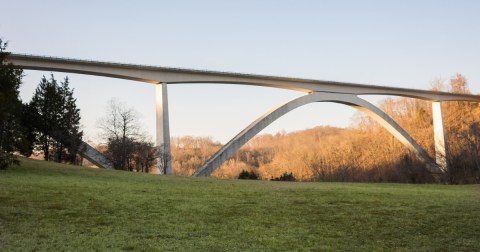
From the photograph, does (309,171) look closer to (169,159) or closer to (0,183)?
(169,159)

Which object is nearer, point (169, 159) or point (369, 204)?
point (369, 204)

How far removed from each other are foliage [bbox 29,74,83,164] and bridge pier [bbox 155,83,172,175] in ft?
18.5

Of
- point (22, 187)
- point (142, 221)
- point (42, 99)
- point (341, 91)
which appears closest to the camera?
point (142, 221)

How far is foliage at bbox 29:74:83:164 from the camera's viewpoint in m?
31.1

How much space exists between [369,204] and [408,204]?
1.04 m

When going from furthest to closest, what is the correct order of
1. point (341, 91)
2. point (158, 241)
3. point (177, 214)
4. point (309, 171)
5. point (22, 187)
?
point (309, 171), point (341, 91), point (22, 187), point (177, 214), point (158, 241)

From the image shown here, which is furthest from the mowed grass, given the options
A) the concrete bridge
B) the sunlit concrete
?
Result: the concrete bridge

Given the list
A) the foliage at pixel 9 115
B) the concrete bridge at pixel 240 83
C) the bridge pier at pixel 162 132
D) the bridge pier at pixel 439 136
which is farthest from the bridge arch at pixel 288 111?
the foliage at pixel 9 115

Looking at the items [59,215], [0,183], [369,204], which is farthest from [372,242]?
[0,183]

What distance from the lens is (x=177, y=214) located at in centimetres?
919

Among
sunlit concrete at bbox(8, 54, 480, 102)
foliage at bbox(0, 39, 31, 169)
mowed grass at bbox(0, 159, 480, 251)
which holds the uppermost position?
sunlit concrete at bbox(8, 54, 480, 102)

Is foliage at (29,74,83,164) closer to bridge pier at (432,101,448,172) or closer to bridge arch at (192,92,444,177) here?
bridge arch at (192,92,444,177)

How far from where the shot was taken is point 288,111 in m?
38.9

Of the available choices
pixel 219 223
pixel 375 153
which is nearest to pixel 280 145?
pixel 375 153
